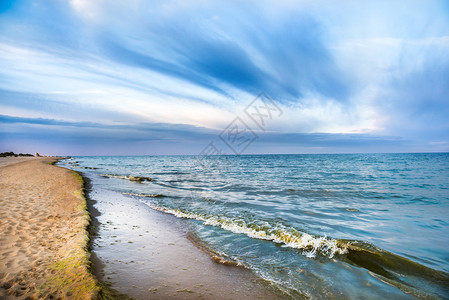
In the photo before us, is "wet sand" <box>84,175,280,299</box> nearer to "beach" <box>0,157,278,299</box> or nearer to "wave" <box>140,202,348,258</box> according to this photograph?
"beach" <box>0,157,278,299</box>

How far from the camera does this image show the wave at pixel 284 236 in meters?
6.45

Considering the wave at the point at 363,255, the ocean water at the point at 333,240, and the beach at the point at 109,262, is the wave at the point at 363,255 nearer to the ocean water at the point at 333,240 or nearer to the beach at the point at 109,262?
the ocean water at the point at 333,240

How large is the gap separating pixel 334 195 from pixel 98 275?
573 inches

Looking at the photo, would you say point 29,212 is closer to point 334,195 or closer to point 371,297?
point 371,297

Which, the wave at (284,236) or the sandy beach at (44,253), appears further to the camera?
the wave at (284,236)

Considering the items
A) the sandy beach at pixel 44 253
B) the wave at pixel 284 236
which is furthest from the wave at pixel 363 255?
the sandy beach at pixel 44 253

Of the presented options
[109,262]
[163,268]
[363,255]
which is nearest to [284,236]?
[363,255]

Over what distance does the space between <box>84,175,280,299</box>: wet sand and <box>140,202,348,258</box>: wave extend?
6.60 feet

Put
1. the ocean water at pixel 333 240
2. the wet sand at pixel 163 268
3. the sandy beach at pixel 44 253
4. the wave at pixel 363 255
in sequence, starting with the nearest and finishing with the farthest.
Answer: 1. the sandy beach at pixel 44 253
2. the wet sand at pixel 163 268
3. the ocean water at pixel 333 240
4. the wave at pixel 363 255

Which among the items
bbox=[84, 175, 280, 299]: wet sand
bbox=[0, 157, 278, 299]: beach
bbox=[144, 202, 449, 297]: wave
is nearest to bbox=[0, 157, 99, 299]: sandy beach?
bbox=[0, 157, 278, 299]: beach

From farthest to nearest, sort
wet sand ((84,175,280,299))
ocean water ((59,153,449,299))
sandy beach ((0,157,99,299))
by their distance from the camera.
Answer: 1. ocean water ((59,153,449,299))
2. wet sand ((84,175,280,299))
3. sandy beach ((0,157,99,299))

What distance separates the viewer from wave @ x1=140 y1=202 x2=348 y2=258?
645cm

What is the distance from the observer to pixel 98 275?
437cm

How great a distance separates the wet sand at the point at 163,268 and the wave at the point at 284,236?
201 cm
